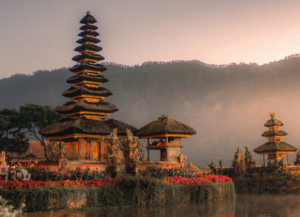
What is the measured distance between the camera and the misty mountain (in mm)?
68375

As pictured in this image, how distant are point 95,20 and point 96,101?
829 centimetres

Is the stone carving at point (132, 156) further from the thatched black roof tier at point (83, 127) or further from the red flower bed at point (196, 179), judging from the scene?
the thatched black roof tier at point (83, 127)

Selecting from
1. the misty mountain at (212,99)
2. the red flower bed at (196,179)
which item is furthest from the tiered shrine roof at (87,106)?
the misty mountain at (212,99)

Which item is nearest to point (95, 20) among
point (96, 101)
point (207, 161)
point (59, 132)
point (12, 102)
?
point (96, 101)

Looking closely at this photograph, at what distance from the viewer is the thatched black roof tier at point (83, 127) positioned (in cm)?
2709

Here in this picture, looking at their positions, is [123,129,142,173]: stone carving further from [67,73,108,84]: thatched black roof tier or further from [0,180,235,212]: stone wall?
[67,73,108,84]: thatched black roof tier

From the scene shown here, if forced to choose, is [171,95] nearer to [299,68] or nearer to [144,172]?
[299,68]

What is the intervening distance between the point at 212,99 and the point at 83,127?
51.3 meters

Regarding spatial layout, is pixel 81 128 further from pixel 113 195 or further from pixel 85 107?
pixel 113 195

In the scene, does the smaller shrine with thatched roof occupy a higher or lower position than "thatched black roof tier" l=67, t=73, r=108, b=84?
lower

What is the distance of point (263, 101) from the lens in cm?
6919

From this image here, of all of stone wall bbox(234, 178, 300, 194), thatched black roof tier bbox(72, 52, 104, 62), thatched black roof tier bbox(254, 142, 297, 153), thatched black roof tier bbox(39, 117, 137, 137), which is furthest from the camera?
thatched black roof tier bbox(254, 142, 297, 153)

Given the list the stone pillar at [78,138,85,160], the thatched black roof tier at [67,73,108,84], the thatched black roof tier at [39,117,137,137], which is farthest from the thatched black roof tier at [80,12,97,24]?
the stone pillar at [78,138,85,160]

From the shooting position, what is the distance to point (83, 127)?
89.7ft
